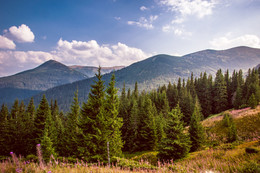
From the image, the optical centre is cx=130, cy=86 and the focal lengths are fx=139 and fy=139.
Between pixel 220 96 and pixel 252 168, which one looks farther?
pixel 220 96

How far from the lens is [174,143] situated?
16.7 metres

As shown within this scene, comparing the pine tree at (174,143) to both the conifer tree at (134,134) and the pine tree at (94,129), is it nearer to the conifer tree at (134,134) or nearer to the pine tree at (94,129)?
the pine tree at (94,129)

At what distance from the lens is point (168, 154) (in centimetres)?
1647

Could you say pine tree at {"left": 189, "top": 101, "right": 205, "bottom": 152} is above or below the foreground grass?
below

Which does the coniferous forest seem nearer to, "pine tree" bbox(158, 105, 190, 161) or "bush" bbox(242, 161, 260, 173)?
"pine tree" bbox(158, 105, 190, 161)

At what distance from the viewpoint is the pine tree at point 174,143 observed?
16.3 meters

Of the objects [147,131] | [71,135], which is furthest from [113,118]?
[147,131]

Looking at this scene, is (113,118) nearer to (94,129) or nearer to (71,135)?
(94,129)

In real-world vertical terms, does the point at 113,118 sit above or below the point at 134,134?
above

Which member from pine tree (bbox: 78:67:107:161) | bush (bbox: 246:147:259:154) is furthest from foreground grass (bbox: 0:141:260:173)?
pine tree (bbox: 78:67:107:161)

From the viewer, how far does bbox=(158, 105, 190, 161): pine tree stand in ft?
53.5

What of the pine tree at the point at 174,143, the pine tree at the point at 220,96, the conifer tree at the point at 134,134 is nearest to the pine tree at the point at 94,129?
the pine tree at the point at 174,143

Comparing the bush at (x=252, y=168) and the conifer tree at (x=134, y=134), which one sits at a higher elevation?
the bush at (x=252, y=168)

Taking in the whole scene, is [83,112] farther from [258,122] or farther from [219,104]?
[219,104]
